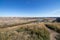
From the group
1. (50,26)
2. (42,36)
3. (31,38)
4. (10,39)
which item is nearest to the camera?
(10,39)

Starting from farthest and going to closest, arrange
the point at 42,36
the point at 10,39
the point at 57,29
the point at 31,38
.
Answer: the point at 57,29 → the point at 42,36 → the point at 31,38 → the point at 10,39

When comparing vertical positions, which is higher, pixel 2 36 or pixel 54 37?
pixel 2 36

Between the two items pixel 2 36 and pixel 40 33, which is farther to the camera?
pixel 40 33

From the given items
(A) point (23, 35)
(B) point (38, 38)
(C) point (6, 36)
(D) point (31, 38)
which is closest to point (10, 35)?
(C) point (6, 36)

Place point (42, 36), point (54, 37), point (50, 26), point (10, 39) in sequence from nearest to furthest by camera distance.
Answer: point (10, 39), point (42, 36), point (54, 37), point (50, 26)

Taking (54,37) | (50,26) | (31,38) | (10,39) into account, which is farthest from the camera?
(50,26)

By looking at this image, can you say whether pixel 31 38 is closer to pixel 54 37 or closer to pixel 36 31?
pixel 36 31

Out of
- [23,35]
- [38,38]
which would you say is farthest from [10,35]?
[38,38]

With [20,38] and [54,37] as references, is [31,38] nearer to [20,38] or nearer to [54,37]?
[20,38]

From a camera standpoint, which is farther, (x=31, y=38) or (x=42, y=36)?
(x=42, y=36)
